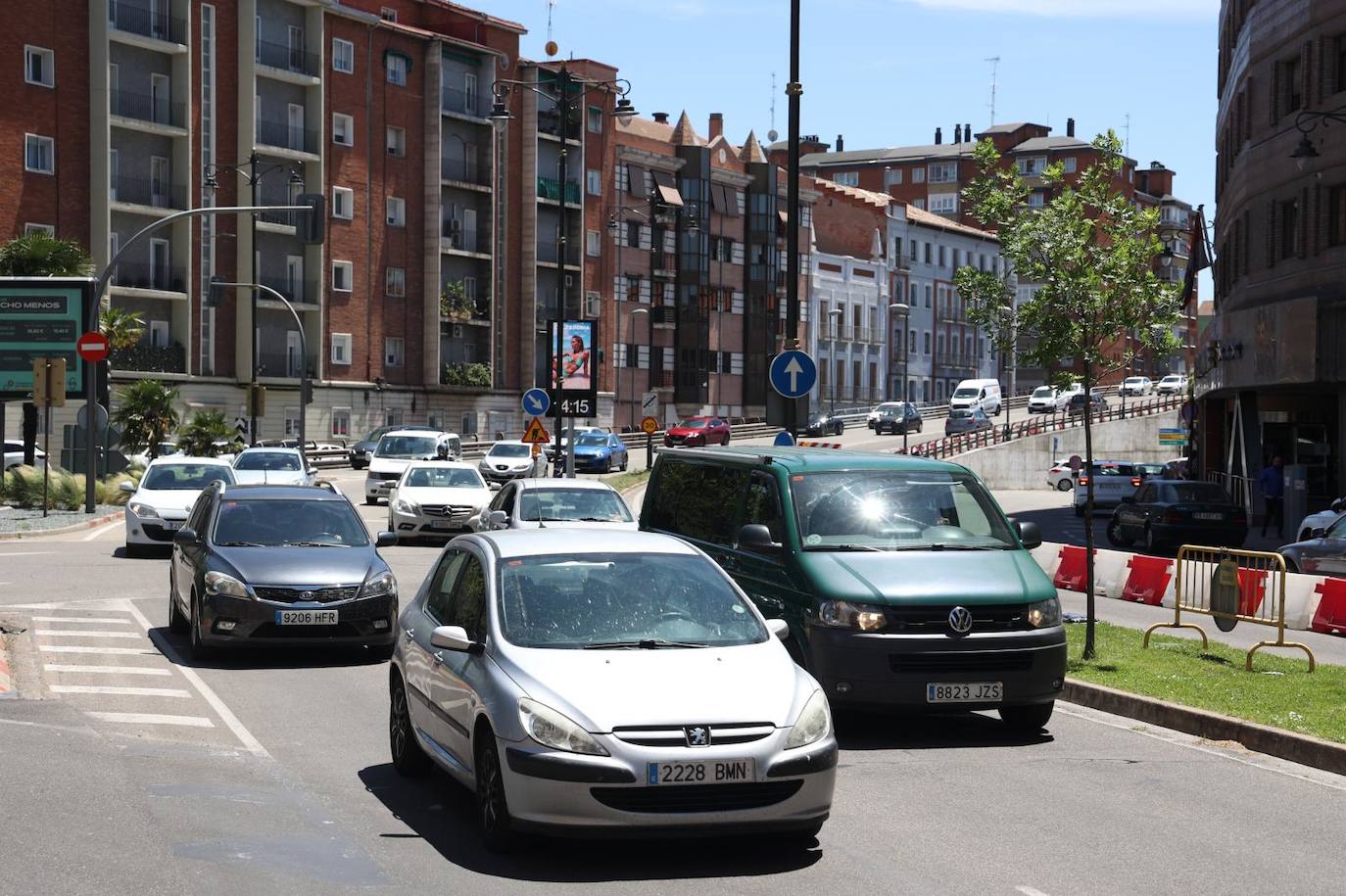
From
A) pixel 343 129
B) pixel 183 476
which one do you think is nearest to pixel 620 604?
pixel 183 476

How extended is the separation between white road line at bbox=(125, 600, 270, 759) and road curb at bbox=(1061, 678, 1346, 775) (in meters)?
6.44

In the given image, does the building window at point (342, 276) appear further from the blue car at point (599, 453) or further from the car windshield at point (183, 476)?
the car windshield at point (183, 476)

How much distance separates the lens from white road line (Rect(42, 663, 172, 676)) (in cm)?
1451

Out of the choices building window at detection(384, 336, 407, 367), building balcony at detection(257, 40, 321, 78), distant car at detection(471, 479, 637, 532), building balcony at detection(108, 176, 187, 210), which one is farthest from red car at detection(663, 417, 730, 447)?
distant car at detection(471, 479, 637, 532)

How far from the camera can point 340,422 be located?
75.8 metres

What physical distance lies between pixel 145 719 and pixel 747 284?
94.8 meters

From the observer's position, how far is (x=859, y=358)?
11856 cm

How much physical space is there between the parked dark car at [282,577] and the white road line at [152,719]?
8.47 ft

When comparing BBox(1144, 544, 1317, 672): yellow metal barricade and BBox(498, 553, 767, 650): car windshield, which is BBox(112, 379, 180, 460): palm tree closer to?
BBox(1144, 544, 1317, 672): yellow metal barricade

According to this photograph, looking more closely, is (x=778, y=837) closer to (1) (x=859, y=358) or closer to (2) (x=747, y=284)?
(2) (x=747, y=284)

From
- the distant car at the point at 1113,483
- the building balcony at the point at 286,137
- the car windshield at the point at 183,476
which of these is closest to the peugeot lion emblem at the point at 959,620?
the car windshield at the point at 183,476

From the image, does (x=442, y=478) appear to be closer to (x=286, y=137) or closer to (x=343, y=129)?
(x=286, y=137)

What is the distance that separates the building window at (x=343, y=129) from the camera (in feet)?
248

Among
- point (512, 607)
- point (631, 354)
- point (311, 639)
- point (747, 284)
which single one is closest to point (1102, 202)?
point (311, 639)
